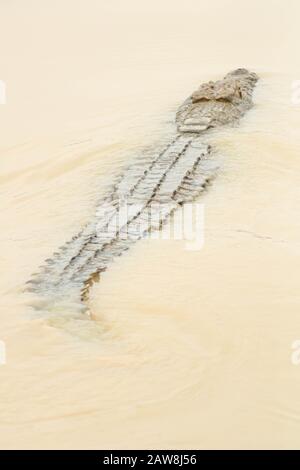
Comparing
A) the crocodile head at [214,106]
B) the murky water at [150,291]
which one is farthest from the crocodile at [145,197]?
the murky water at [150,291]

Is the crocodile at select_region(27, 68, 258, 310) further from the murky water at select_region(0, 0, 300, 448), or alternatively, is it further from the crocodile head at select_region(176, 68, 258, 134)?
the murky water at select_region(0, 0, 300, 448)

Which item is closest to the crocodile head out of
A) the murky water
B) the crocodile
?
the crocodile

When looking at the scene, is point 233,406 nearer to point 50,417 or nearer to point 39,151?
point 50,417

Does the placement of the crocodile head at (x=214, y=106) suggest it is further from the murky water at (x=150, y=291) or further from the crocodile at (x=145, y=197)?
the murky water at (x=150, y=291)

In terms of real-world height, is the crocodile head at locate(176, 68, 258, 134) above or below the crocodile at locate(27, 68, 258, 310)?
above

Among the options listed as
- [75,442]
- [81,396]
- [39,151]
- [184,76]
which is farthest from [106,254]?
[184,76]

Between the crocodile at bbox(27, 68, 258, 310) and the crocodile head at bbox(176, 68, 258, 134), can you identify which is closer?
the crocodile at bbox(27, 68, 258, 310)

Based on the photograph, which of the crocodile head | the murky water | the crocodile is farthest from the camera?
the crocodile head
